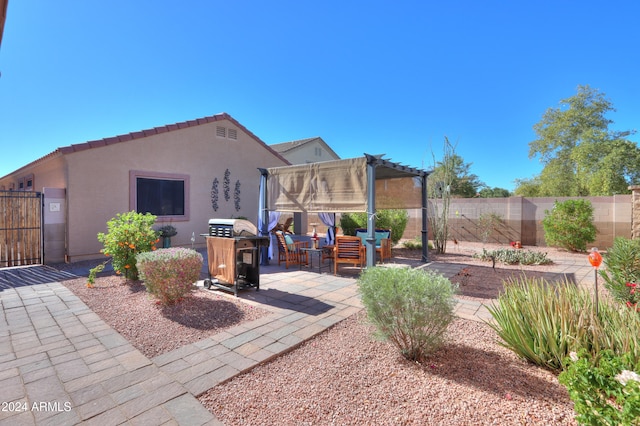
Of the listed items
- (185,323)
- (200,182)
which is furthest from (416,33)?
(185,323)

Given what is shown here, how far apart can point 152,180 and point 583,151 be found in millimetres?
30231

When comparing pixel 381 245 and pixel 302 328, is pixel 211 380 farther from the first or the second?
pixel 381 245

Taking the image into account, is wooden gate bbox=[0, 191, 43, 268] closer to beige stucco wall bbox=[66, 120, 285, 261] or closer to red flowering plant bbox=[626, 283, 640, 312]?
beige stucco wall bbox=[66, 120, 285, 261]

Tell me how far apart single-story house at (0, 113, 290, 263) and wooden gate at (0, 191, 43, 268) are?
1.52ft

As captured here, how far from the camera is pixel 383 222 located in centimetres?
1138

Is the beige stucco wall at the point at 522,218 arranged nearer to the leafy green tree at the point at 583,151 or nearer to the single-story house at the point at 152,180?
the single-story house at the point at 152,180

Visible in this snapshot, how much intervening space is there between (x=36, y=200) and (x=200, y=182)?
15.2ft

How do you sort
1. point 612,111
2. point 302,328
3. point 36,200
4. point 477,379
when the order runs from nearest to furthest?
point 477,379 → point 302,328 → point 36,200 → point 612,111

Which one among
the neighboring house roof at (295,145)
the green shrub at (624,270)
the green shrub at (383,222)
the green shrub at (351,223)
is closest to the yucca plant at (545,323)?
the green shrub at (624,270)

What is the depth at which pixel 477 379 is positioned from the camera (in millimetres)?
2514

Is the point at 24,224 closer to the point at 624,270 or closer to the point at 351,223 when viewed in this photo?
the point at 351,223

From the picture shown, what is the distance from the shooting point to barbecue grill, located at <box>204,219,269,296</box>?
514 centimetres

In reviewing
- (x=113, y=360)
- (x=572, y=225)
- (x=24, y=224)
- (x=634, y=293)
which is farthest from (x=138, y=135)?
(x=572, y=225)

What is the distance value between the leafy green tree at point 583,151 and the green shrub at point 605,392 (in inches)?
998
